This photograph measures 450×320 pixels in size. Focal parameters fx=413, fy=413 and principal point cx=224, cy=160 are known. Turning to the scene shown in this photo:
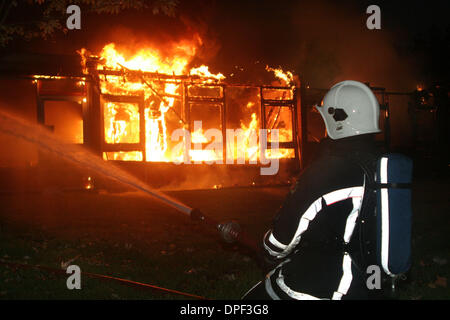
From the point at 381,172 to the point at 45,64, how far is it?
45.6 feet

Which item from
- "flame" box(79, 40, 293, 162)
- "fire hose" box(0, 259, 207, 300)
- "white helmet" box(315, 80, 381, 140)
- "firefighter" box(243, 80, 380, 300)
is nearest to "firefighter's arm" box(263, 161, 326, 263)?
"firefighter" box(243, 80, 380, 300)

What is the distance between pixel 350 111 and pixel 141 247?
5.40m

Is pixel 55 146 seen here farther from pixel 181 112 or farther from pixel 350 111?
pixel 350 111

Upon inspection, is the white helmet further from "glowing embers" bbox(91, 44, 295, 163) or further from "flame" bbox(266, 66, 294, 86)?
"flame" bbox(266, 66, 294, 86)

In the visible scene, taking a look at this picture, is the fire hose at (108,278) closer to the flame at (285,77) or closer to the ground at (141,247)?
the ground at (141,247)

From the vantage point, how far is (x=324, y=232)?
7.75 feet

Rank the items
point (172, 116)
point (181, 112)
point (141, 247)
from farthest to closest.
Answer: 1. point (172, 116)
2. point (181, 112)
3. point (141, 247)

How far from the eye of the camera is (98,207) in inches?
423

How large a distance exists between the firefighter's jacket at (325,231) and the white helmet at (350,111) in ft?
0.73

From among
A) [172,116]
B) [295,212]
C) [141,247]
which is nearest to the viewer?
[295,212]

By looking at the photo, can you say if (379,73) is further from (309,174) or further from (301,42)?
(309,174)

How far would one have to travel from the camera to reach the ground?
5223mm

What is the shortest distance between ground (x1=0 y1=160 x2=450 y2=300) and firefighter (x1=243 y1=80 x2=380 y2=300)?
49 cm

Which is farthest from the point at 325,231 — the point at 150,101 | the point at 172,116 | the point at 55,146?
the point at 55,146
